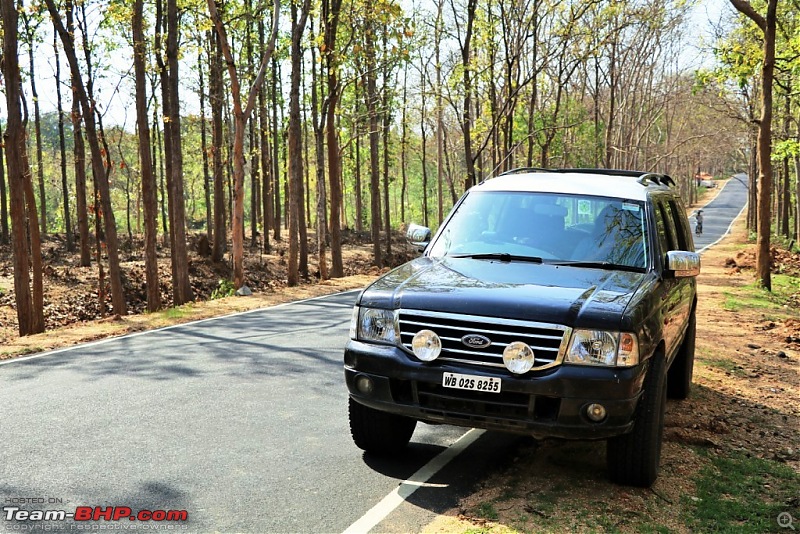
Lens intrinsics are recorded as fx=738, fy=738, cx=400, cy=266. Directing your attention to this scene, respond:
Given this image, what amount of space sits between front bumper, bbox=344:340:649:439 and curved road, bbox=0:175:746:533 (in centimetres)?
60

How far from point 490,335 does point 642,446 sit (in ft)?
4.18

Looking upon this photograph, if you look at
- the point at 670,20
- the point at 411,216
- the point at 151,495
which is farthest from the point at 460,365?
the point at 411,216

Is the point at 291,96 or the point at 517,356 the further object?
the point at 291,96

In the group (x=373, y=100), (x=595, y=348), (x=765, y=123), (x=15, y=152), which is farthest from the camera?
(x=373, y=100)

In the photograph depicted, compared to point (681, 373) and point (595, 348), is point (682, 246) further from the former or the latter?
point (595, 348)

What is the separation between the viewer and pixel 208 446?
5.53 meters

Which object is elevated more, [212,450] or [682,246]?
[682,246]

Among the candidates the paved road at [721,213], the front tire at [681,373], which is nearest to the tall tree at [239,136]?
the front tire at [681,373]

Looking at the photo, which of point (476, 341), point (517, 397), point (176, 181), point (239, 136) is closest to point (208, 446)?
point (476, 341)

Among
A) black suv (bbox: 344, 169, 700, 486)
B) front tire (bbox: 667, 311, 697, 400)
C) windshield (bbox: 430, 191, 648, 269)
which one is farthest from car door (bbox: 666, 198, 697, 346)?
windshield (bbox: 430, 191, 648, 269)

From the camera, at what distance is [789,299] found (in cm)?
1822

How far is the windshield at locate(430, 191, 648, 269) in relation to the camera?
5.61m

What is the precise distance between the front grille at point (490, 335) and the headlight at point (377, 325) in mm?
144

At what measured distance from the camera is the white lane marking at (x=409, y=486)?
4.24 metres
